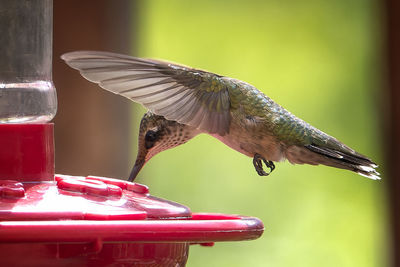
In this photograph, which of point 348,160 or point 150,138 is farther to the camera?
point 348,160

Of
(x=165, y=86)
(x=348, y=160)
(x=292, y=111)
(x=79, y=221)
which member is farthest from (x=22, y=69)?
(x=292, y=111)

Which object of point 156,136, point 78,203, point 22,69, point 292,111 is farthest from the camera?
point 292,111

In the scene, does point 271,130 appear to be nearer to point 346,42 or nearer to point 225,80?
point 225,80

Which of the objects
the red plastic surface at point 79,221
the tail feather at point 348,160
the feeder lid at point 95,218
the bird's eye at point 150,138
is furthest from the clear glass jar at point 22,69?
the tail feather at point 348,160

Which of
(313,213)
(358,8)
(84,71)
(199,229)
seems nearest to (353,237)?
(313,213)

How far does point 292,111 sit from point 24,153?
704 centimetres

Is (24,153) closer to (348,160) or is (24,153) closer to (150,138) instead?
(150,138)

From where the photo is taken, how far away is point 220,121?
14.1ft

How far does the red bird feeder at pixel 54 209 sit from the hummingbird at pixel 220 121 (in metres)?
0.55

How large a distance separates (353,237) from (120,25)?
17.2 ft

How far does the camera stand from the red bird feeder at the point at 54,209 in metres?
2.30

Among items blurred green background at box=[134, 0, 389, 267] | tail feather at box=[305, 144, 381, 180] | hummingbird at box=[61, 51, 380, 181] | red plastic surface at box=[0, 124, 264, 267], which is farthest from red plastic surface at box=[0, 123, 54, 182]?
blurred green background at box=[134, 0, 389, 267]

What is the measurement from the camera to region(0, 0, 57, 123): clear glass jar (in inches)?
130

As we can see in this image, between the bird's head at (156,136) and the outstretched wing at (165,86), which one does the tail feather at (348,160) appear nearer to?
the outstretched wing at (165,86)
